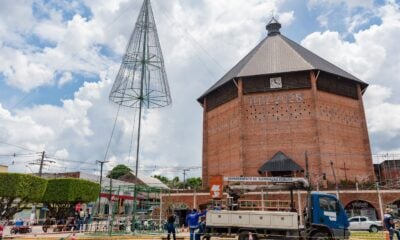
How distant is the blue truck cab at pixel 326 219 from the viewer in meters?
15.4

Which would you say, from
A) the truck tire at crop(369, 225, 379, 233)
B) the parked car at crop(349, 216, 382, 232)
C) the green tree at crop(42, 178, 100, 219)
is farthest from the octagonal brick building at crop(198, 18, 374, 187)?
the green tree at crop(42, 178, 100, 219)

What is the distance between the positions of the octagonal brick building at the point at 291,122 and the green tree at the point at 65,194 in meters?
17.8

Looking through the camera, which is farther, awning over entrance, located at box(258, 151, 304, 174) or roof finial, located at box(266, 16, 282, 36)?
roof finial, located at box(266, 16, 282, 36)

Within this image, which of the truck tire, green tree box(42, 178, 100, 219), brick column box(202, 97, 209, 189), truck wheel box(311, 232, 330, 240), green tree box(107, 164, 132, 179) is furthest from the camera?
green tree box(107, 164, 132, 179)

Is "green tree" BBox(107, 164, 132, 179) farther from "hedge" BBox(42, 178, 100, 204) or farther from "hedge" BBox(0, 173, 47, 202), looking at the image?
"hedge" BBox(0, 173, 47, 202)

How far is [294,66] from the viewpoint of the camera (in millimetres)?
44969

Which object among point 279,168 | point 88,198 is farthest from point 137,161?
point 279,168

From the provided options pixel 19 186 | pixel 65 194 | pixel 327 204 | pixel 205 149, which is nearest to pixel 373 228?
pixel 327 204

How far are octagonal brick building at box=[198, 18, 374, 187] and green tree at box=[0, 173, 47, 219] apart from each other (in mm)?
22996

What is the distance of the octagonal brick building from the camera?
41562 millimetres

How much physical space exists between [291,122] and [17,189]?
30824 mm

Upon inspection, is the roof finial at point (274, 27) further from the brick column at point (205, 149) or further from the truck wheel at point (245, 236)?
the truck wheel at point (245, 236)

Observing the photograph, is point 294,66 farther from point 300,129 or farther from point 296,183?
point 296,183

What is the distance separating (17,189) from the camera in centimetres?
2917
